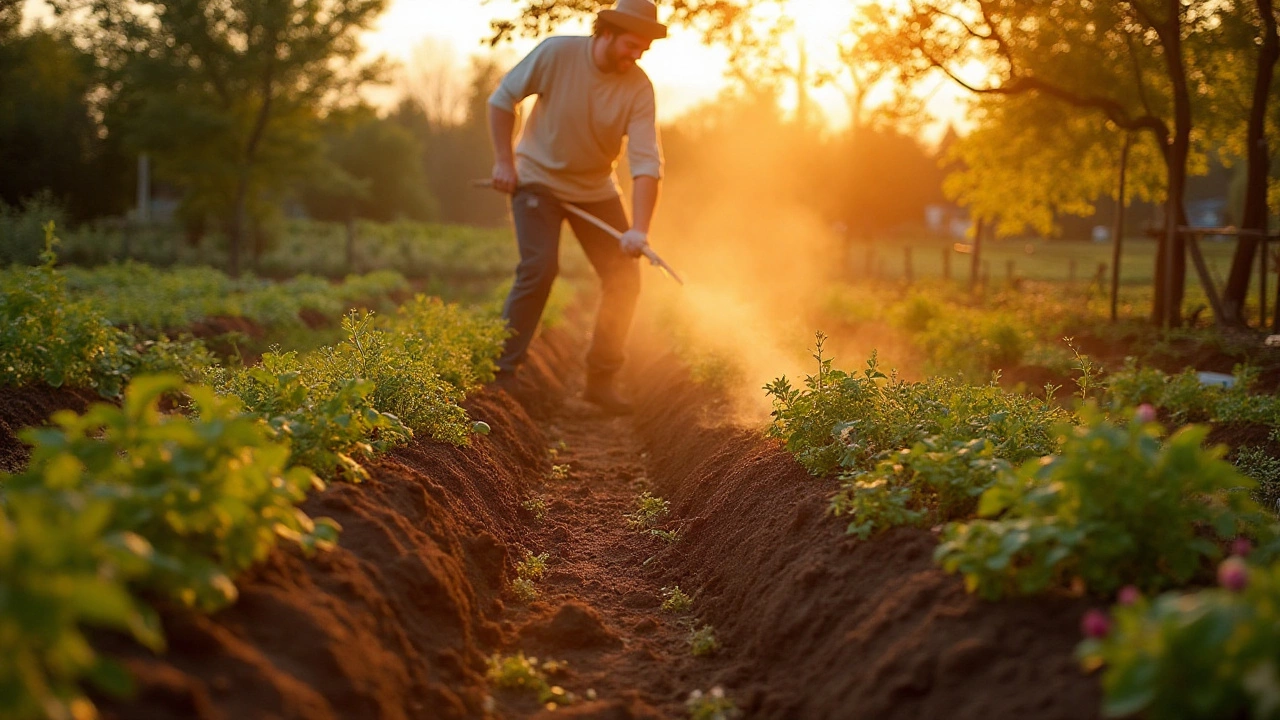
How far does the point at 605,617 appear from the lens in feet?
14.4

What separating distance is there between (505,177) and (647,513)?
9.69 feet

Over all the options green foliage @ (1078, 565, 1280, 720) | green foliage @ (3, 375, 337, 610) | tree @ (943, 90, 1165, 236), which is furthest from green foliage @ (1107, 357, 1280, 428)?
tree @ (943, 90, 1165, 236)

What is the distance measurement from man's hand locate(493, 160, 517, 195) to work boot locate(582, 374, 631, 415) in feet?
6.52

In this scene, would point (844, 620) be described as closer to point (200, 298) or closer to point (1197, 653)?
point (1197, 653)

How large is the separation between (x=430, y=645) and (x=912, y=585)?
148 centimetres

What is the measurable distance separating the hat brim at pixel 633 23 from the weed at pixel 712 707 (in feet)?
17.0

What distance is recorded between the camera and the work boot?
30.4 ft

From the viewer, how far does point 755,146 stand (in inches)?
1786

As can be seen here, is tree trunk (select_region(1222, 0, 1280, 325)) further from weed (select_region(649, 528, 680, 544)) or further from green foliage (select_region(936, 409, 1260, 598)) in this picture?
green foliage (select_region(936, 409, 1260, 598))

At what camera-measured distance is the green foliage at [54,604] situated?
6.13ft

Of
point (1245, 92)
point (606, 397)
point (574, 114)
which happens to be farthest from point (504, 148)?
point (1245, 92)

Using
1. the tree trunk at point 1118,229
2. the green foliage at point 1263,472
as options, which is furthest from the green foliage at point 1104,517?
the tree trunk at point 1118,229

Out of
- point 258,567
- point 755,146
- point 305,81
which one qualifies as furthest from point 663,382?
point 755,146

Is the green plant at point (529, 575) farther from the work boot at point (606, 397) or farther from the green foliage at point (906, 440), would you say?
the work boot at point (606, 397)
